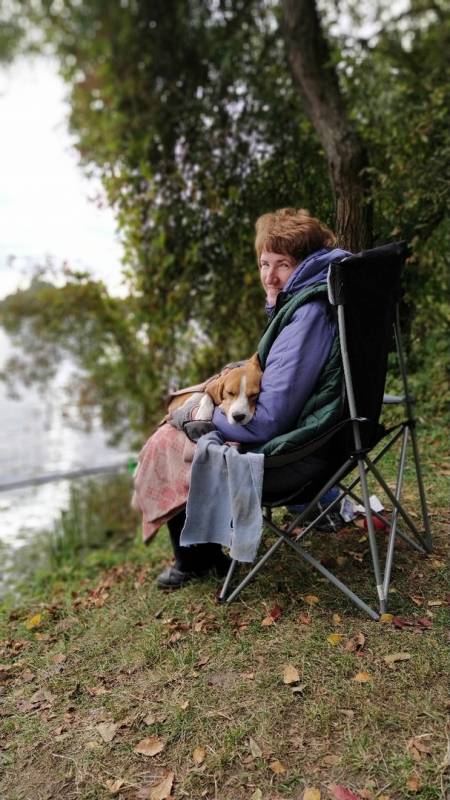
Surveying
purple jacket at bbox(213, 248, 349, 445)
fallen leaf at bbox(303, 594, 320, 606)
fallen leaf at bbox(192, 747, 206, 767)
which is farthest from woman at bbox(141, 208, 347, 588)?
fallen leaf at bbox(192, 747, 206, 767)

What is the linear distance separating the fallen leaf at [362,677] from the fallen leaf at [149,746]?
706mm

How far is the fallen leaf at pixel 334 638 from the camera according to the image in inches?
99.4

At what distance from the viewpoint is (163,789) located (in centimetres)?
199

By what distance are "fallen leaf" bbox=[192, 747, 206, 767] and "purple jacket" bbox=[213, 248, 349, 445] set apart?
3.86ft

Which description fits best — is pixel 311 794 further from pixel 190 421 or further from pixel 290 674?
pixel 190 421

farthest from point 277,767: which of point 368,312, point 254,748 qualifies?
point 368,312

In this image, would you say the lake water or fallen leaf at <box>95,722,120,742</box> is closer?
fallen leaf at <box>95,722,120,742</box>

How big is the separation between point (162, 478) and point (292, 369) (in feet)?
2.65

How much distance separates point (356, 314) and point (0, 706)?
6.95 feet

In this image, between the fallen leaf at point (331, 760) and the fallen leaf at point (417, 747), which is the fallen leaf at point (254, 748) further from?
Answer: the fallen leaf at point (417, 747)

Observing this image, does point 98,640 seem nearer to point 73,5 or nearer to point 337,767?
point 337,767

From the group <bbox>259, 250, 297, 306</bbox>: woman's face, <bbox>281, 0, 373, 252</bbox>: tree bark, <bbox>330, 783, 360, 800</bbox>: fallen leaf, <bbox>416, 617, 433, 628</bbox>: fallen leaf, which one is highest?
<bbox>281, 0, 373, 252</bbox>: tree bark

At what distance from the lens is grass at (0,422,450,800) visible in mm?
1974

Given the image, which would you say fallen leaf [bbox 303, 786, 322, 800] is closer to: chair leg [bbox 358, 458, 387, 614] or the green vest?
chair leg [bbox 358, 458, 387, 614]
